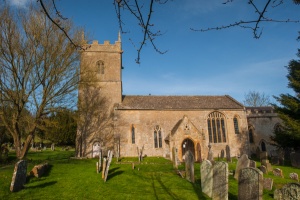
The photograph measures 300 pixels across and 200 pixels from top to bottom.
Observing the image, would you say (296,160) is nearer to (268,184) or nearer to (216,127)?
(216,127)

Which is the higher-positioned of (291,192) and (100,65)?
(100,65)

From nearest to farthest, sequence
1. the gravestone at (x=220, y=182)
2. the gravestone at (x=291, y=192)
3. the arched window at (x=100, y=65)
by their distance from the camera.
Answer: the gravestone at (x=291, y=192)
the gravestone at (x=220, y=182)
the arched window at (x=100, y=65)

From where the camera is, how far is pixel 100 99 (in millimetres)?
26844

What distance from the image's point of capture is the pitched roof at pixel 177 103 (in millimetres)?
26703

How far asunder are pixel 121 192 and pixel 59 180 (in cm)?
394

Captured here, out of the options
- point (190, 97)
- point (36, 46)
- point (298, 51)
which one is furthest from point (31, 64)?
point (298, 51)

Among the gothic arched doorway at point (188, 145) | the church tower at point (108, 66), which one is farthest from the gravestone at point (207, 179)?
the church tower at point (108, 66)

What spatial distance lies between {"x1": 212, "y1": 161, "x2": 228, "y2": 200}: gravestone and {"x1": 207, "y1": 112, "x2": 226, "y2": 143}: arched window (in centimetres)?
1784

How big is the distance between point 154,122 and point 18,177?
16.9 meters

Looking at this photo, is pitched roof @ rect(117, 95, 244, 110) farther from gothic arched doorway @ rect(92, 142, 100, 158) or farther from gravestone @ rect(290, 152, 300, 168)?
gravestone @ rect(290, 152, 300, 168)

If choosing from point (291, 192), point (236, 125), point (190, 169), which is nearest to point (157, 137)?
point (236, 125)

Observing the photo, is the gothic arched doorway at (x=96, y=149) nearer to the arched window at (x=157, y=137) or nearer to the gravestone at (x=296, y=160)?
the arched window at (x=157, y=137)

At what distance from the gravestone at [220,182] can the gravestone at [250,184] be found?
82 centimetres

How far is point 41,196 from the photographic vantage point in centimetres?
972
